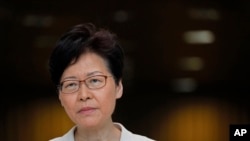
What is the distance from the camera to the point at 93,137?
1258 millimetres

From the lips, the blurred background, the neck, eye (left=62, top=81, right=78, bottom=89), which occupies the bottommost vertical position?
the neck

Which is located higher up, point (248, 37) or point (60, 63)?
point (248, 37)

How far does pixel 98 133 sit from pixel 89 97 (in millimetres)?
136

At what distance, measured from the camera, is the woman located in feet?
3.83

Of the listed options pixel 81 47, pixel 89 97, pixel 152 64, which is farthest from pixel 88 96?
pixel 152 64

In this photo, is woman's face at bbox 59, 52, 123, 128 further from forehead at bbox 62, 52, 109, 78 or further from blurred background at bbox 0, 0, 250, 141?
blurred background at bbox 0, 0, 250, 141

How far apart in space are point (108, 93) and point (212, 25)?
2.23m

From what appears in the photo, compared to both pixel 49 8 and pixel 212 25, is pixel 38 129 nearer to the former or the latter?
pixel 49 8

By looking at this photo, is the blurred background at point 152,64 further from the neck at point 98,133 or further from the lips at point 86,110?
the lips at point 86,110

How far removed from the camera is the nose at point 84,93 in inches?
45.4

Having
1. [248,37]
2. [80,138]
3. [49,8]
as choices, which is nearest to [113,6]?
[49,8]

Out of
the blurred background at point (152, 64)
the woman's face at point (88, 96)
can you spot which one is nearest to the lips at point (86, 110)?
the woman's face at point (88, 96)

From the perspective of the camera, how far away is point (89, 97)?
1.16m

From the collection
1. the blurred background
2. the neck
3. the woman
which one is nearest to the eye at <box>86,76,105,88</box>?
the woman
